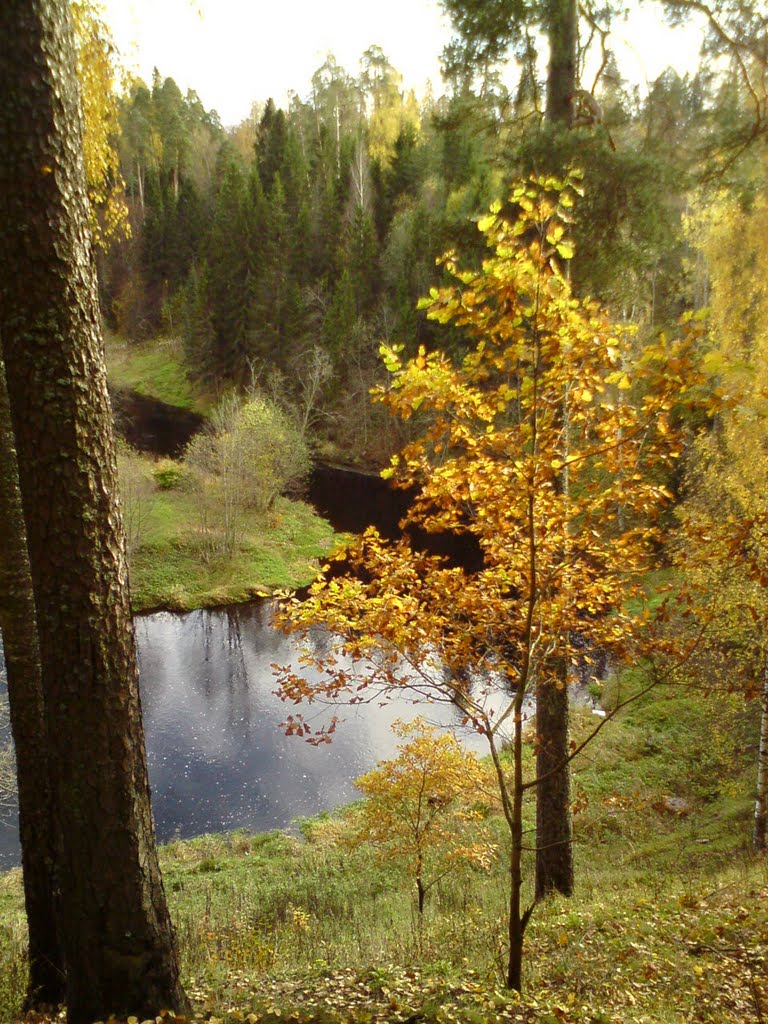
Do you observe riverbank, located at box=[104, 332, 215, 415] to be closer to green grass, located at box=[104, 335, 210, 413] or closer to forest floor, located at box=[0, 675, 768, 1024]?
green grass, located at box=[104, 335, 210, 413]

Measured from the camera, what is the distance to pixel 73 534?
108 inches

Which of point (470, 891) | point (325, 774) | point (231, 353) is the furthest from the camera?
point (231, 353)

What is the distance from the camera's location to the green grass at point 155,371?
140 feet

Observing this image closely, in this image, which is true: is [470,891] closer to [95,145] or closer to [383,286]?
[95,145]

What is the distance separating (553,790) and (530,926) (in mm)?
1284

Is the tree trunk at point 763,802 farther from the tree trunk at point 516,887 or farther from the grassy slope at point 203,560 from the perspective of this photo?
the grassy slope at point 203,560

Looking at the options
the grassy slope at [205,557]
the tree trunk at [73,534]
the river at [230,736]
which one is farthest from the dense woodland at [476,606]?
the grassy slope at [205,557]

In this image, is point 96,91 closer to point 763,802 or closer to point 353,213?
point 763,802

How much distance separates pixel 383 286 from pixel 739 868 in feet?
122

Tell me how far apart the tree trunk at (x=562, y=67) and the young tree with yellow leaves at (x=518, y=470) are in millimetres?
2650

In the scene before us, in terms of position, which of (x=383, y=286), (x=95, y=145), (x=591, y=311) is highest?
(x=383, y=286)

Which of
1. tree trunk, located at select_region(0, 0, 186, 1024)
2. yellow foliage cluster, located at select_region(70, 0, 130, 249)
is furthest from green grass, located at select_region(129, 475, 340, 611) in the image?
tree trunk, located at select_region(0, 0, 186, 1024)

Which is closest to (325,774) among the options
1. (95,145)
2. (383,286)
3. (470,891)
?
(470,891)

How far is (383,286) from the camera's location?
1545 inches
